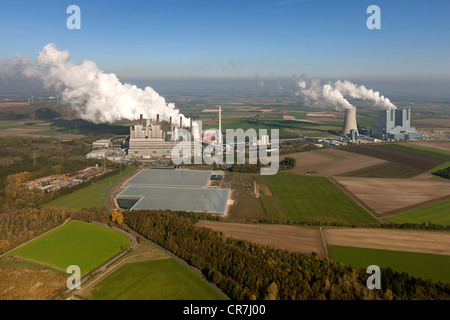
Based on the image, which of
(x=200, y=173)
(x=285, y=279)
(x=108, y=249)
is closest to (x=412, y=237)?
(x=285, y=279)

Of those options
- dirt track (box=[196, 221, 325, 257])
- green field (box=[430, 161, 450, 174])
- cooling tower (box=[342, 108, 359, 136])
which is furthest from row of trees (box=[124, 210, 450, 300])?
cooling tower (box=[342, 108, 359, 136])

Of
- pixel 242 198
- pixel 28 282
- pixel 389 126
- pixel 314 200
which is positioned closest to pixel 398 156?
pixel 389 126

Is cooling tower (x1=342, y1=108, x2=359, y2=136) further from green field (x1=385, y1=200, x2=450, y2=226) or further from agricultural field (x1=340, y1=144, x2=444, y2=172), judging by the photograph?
green field (x1=385, y1=200, x2=450, y2=226)

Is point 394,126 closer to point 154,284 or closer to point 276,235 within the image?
point 276,235

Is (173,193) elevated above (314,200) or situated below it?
above

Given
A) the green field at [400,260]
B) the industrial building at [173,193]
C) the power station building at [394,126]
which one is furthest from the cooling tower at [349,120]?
the green field at [400,260]

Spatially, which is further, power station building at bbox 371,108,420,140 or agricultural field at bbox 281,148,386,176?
power station building at bbox 371,108,420,140
